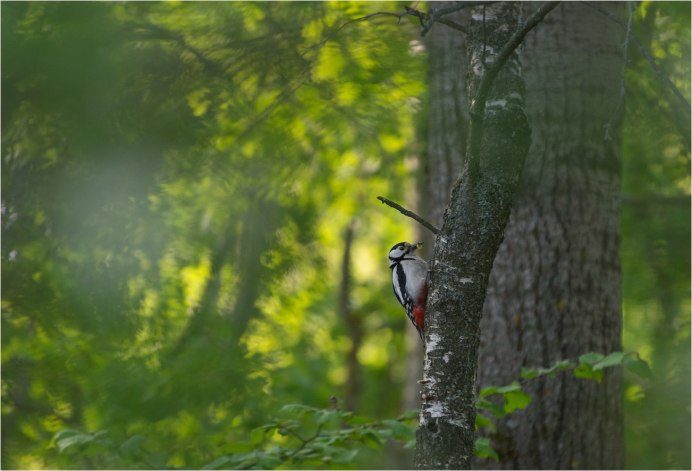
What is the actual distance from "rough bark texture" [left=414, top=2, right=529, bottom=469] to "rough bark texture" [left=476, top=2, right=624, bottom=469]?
93.5 inches

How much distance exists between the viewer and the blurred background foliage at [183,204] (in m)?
3.65

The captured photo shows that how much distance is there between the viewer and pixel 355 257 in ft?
39.5

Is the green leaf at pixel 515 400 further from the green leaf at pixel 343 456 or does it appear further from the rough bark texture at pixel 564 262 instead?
the rough bark texture at pixel 564 262

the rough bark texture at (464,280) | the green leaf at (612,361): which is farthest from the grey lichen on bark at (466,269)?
the green leaf at (612,361)

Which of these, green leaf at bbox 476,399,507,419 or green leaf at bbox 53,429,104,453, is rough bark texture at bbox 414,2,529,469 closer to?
green leaf at bbox 476,399,507,419

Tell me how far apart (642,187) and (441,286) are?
543 centimetres

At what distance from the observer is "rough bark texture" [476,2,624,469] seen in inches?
194

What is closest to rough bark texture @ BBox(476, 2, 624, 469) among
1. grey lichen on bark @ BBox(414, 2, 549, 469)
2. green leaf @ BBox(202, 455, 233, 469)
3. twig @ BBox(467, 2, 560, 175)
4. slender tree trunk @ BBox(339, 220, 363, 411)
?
green leaf @ BBox(202, 455, 233, 469)

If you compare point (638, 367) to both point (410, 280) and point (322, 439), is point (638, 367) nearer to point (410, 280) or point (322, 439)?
point (322, 439)

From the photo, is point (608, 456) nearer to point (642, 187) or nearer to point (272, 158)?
point (272, 158)

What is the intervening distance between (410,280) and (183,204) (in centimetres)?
148

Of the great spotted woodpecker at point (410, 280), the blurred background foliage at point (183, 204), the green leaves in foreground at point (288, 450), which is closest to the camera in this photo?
the blurred background foliage at point (183, 204)

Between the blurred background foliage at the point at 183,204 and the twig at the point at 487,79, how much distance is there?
0.62 meters

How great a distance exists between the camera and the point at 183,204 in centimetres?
450
